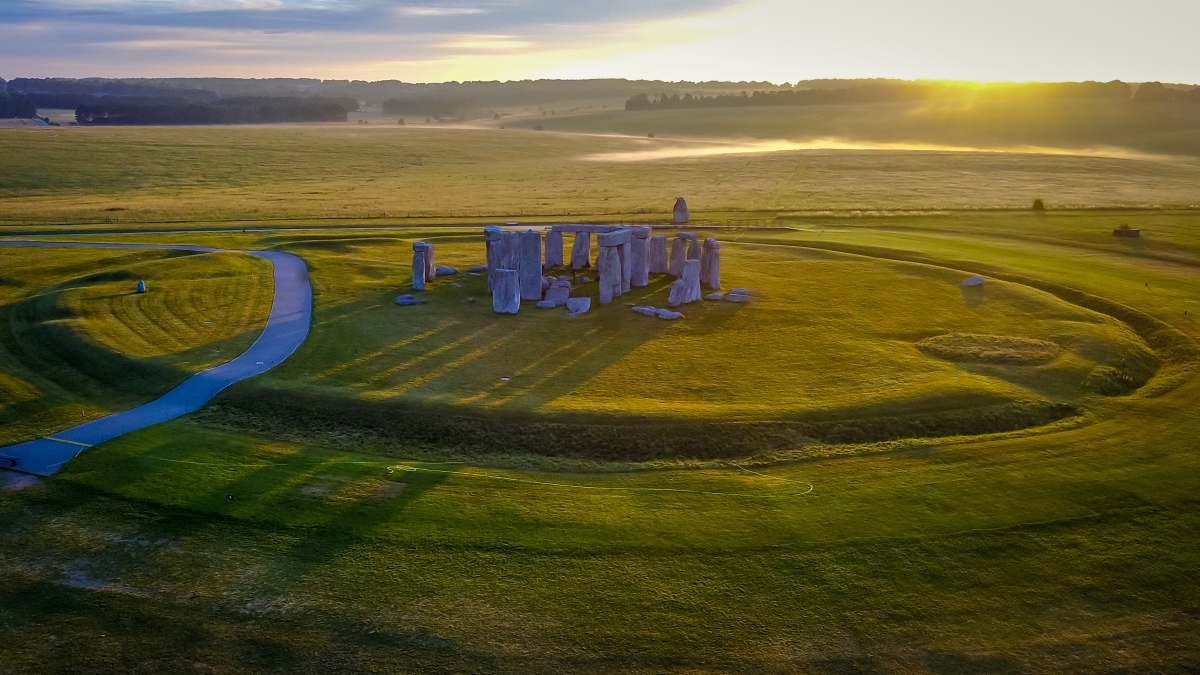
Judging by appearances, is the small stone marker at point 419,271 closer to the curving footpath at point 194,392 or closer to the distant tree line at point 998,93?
the curving footpath at point 194,392

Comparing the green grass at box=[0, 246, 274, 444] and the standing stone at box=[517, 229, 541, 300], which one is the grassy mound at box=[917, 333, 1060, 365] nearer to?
the standing stone at box=[517, 229, 541, 300]

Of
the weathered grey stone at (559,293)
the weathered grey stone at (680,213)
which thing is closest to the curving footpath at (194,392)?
the weathered grey stone at (559,293)

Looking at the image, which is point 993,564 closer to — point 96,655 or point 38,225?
point 96,655

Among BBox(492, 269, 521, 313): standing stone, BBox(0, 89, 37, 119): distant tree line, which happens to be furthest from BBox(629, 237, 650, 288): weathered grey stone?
BBox(0, 89, 37, 119): distant tree line

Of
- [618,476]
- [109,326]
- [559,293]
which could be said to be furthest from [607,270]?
[109,326]

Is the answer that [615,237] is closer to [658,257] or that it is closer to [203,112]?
[658,257]

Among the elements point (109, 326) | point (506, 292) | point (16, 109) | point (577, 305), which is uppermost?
point (16, 109)

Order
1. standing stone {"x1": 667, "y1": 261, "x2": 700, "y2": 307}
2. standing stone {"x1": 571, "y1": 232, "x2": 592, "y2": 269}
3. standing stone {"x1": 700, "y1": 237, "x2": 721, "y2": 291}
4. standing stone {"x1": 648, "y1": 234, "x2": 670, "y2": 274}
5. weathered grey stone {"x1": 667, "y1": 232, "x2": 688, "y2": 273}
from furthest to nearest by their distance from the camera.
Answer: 1. standing stone {"x1": 571, "y1": 232, "x2": 592, "y2": 269}
2. standing stone {"x1": 648, "y1": 234, "x2": 670, "y2": 274}
3. weathered grey stone {"x1": 667, "y1": 232, "x2": 688, "y2": 273}
4. standing stone {"x1": 700, "y1": 237, "x2": 721, "y2": 291}
5. standing stone {"x1": 667, "y1": 261, "x2": 700, "y2": 307}
